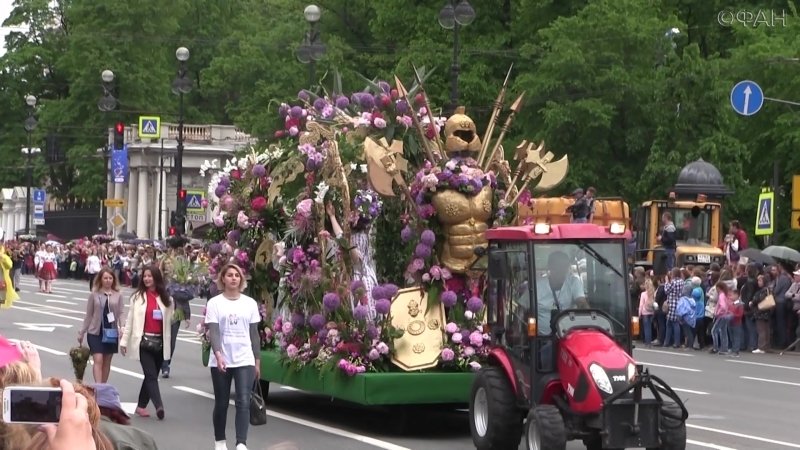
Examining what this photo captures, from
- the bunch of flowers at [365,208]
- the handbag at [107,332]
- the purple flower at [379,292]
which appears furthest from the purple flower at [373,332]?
the handbag at [107,332]

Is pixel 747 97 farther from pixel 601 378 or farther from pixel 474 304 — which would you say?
pixel 601 378

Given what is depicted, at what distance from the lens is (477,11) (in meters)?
54.3

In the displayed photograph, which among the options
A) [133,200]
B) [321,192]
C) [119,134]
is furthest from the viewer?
[133,200]

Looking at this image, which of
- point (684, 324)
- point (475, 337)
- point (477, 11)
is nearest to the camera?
point (475, 337)

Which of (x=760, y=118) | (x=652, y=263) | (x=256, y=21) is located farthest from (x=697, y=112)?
(x=256, y=21)

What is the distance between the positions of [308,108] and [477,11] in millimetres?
36470

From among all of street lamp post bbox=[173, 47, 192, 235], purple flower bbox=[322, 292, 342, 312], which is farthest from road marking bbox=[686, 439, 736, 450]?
street lamp post bbox=[173, 47, 192, 235]

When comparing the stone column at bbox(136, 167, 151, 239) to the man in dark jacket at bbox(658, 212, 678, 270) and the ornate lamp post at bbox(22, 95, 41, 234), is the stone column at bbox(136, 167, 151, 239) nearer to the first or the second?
the ornate lamp post at bbox(22, 95, 41, 234)

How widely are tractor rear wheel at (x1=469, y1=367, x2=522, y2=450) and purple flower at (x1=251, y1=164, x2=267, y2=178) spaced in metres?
4.51

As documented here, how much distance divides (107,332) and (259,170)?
2406 mm

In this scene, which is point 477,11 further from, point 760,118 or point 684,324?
point 684,324

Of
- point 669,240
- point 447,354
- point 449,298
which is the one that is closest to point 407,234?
point 449,298

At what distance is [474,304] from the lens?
16469 millimetres

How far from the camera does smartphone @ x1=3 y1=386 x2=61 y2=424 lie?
4.12 meters
